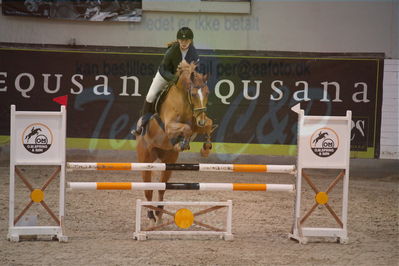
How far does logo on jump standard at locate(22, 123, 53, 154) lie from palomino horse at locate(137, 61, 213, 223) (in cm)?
124

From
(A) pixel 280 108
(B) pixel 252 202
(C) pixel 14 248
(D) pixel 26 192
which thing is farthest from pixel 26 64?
(C) pixel 14 248

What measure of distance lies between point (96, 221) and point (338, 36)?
24.2 ft

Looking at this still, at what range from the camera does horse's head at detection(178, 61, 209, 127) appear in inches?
257

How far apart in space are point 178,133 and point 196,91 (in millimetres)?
541

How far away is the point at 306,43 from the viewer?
13.0 meters

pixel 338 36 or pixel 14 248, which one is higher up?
pixel 338 36

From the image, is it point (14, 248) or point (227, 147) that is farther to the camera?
point (227, 147)

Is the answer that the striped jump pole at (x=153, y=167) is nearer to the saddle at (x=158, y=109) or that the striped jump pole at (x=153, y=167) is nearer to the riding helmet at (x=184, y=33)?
the saddle at (x=158, y=109)

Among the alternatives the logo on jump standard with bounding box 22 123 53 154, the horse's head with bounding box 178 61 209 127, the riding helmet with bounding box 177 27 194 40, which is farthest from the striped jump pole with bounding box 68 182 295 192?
the riding helmet with bounding box 177 27 194 40

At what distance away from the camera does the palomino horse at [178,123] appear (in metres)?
6.59

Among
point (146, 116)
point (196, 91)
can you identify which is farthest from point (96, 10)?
point (196, 91)

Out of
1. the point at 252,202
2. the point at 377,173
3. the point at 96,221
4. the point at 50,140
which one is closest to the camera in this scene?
the point at 50,140

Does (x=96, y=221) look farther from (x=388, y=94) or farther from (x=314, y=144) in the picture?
(x=388, y=94)

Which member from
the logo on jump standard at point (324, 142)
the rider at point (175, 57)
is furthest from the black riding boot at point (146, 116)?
the logo on jump standard at point (324, 142)
